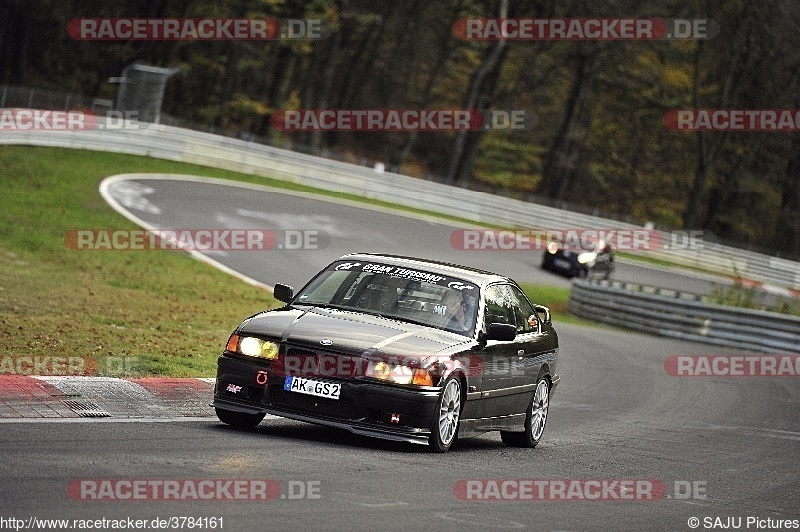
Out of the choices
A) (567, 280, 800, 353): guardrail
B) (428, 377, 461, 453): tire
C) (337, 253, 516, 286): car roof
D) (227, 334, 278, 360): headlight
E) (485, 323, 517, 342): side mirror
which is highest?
(337, 253, 516, 286): car roof

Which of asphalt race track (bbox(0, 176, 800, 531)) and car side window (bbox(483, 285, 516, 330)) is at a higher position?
car side window (bbox(483, 285, 516, 330))

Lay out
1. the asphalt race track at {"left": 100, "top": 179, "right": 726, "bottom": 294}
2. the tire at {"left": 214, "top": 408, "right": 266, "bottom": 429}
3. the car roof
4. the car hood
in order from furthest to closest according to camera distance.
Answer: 1. the asphalt race track at {"left": 100, "top": 179, "right": 726, "bottom": 294}
2. the car roof
3. the tire at {"left": 214, "top": 408, "right": 266, "bottom": 429}
4. the car hood

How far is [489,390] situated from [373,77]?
65731mm

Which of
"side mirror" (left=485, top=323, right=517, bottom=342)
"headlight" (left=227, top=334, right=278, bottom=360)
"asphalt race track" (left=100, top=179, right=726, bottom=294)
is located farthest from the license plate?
"asphalt race track" (left=100, top=179, right=726, bottom=294)

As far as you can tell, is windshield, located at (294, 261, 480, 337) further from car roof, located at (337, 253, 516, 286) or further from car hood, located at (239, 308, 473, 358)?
car hood, located at (239, 308, 473, 358)

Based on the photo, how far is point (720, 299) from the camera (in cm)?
2894

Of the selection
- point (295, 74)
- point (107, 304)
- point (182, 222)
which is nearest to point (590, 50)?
point (295, 74)

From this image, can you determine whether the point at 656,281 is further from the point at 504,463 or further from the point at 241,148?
the point at 504,463

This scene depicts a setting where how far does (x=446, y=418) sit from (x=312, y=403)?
3.50ft

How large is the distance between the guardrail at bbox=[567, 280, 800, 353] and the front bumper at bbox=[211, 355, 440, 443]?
Answer: 60.7ft

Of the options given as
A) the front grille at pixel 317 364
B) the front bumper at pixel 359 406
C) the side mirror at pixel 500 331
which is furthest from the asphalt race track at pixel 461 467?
the side mirror at pixel 500 331

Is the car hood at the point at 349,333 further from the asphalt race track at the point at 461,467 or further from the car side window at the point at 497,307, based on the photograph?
the asphalt race track at the point at 461,467

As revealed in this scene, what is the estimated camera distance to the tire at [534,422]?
36.2 feet

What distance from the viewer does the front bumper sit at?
8.97 m
